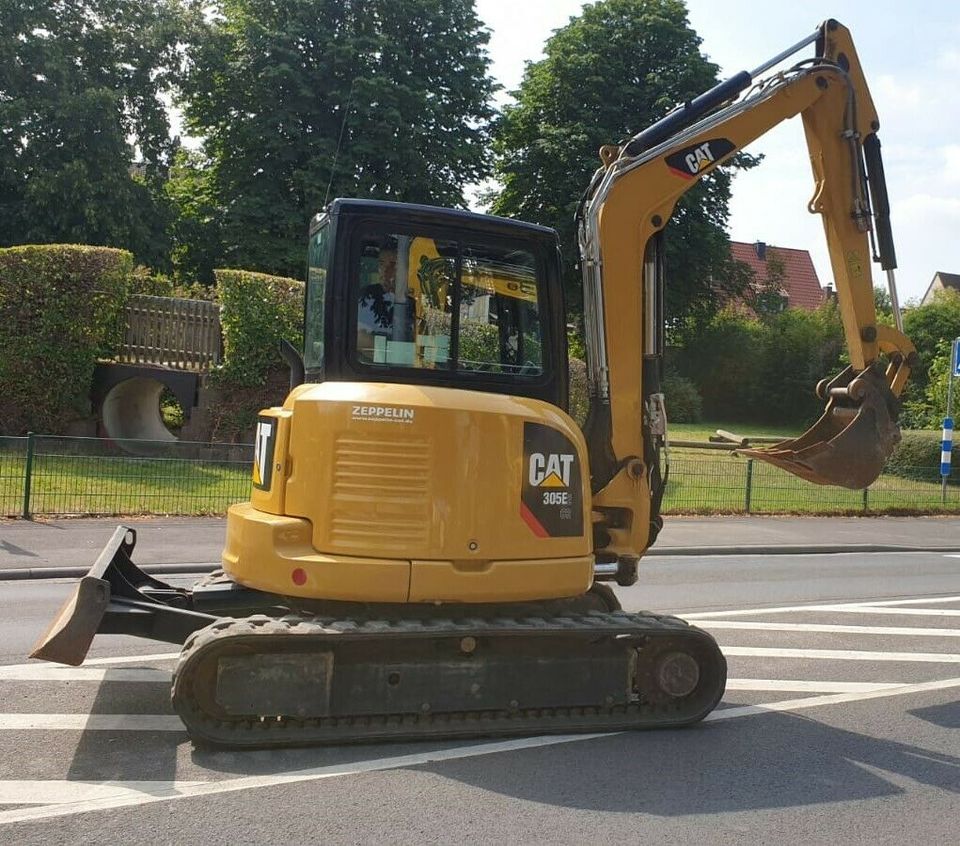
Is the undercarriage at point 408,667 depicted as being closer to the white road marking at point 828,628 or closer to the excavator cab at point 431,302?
the excavator cab at point 431,302

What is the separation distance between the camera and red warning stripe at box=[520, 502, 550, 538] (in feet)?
17.6

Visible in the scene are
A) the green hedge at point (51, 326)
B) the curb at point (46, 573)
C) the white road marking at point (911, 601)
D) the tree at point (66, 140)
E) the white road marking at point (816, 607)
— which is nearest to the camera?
the white road marking at point (816, 607)

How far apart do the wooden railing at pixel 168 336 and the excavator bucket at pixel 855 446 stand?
1412 centimetres

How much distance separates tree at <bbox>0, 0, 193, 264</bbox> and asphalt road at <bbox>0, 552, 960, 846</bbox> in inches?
833

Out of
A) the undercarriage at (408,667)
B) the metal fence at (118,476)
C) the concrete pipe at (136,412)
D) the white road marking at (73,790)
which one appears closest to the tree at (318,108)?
the concrete pipe at (136,412)

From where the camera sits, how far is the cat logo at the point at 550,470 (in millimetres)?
5375

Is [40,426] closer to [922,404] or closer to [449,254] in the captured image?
[449,254]

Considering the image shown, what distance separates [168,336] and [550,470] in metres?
15.1

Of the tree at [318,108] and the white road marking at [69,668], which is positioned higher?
the tree at [318,108]

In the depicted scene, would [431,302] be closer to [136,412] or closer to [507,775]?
[507,775]

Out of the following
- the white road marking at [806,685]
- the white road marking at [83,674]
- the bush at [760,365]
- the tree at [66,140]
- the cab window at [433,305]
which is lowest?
the white road marking at [83,674]

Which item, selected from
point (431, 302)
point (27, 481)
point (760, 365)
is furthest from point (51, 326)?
point (760, 365)

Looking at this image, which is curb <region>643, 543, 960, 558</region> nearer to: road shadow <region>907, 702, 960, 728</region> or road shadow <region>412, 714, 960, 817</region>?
road shadow <region>907, 702, 960, 728</region>

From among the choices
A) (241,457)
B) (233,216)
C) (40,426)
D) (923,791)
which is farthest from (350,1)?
(923,791)
